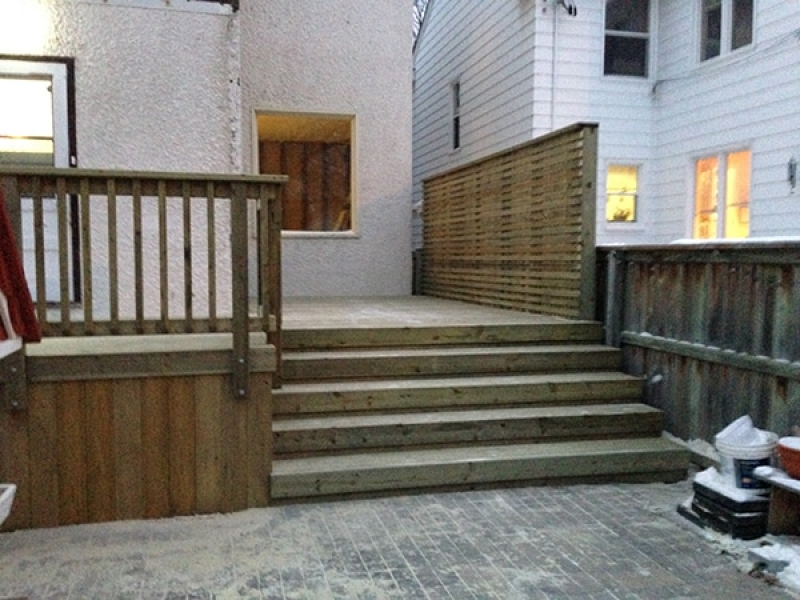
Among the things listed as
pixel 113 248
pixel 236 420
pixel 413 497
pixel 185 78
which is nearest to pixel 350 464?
pixel 413 497

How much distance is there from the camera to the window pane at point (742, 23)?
26.0 ft

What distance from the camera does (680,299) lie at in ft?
15.8

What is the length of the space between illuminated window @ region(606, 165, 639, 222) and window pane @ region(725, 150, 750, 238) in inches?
47.3

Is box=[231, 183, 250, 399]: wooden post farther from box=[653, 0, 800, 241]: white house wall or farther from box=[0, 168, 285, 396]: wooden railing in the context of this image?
box=[653, 0, 800, 241]: white house wall

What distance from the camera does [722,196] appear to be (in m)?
8.22

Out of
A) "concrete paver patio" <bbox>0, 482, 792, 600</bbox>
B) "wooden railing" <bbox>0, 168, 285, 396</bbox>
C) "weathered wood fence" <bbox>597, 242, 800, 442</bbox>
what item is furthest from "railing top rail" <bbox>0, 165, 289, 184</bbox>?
"weathered wood fence" <bbox>597, 242, 800, 442</bbox>

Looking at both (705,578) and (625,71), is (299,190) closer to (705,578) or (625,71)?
(625,71)

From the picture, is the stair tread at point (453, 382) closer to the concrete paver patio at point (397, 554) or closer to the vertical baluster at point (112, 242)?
the concrete paver patio at point (397, 554)

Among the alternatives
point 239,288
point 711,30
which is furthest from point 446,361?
point 711,30

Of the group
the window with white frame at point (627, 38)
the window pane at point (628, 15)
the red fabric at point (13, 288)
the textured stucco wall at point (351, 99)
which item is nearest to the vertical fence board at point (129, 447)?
the red fabric at point (13, 288)

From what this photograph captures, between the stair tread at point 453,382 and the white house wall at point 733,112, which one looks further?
the white house wall at point 733,112

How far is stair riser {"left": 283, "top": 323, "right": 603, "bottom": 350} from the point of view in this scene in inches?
199

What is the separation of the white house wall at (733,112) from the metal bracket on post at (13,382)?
7052 millimetres

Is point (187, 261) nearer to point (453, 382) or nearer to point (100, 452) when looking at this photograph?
point (100, 452)
